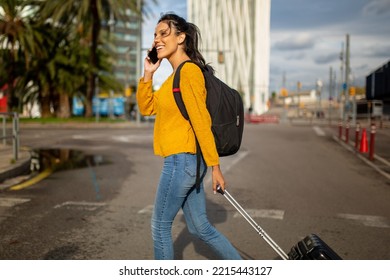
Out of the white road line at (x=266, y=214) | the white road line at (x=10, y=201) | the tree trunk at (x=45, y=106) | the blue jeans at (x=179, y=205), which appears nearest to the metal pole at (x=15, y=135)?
the white road line at (x=10, y=201)

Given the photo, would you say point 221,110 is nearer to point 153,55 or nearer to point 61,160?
point 153,55

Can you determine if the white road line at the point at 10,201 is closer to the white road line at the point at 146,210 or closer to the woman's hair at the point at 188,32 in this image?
the white road line at the point at 146,210

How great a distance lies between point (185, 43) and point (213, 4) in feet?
53.4

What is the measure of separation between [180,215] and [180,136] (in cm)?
300

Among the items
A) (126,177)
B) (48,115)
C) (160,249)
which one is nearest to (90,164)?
(126,177)

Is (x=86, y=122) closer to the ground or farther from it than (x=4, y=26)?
closer to the ground

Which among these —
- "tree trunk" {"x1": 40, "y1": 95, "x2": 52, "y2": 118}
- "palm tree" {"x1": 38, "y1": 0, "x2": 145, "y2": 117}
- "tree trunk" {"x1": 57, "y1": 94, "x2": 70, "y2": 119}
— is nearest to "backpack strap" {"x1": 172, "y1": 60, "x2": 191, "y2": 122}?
"palm tree" {"x1": 38, "y1": 0, "x2": 145, "y2": 117}

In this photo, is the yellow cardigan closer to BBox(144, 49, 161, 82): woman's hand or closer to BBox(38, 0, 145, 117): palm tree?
BBox(144, 49, 161, 82): woman's hand

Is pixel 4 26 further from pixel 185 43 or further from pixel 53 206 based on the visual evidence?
pixel 185 43

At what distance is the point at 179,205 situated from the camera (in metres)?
2.97

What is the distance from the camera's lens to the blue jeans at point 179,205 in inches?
112

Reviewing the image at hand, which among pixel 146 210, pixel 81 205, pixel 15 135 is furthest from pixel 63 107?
pixel 146 210
